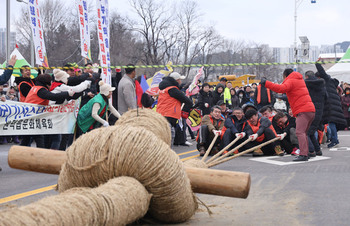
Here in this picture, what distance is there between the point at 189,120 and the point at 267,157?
181 inches

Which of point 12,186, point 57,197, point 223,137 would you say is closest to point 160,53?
point 223,137

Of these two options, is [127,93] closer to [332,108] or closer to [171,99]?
[171,99]

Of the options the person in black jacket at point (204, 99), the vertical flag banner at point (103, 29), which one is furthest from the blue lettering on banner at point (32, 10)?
the person in black jacket at point (204, 99)

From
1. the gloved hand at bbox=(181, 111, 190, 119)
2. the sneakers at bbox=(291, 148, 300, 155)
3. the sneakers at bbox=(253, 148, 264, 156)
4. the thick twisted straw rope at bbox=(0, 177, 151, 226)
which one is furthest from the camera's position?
the gloved hand at bbox=(181, 111, 190, 119)

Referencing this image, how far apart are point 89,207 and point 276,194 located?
3899mm

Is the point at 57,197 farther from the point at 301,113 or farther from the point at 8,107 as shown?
the point at 301,113

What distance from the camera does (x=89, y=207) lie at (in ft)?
9.27

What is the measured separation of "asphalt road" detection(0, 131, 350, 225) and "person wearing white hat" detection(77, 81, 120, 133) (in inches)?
70.4

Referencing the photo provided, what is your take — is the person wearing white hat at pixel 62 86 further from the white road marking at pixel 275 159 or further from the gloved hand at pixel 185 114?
the gloved hand at pixel 185 114

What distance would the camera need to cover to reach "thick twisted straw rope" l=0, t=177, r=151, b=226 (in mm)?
2418

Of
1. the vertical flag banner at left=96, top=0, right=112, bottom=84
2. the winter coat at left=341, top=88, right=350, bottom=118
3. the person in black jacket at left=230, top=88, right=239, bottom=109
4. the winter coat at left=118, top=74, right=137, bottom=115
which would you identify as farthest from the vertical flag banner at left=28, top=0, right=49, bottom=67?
the winter coat at left=341, top=88, right=350, bottom=118

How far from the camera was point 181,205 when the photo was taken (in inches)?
161

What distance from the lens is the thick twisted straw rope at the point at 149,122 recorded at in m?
4.59

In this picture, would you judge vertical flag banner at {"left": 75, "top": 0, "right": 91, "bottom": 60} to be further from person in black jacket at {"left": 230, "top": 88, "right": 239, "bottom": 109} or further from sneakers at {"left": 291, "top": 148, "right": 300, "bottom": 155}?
sneakers at {"left": 291, "top": 148, "right": 300, "bottom": 155}
